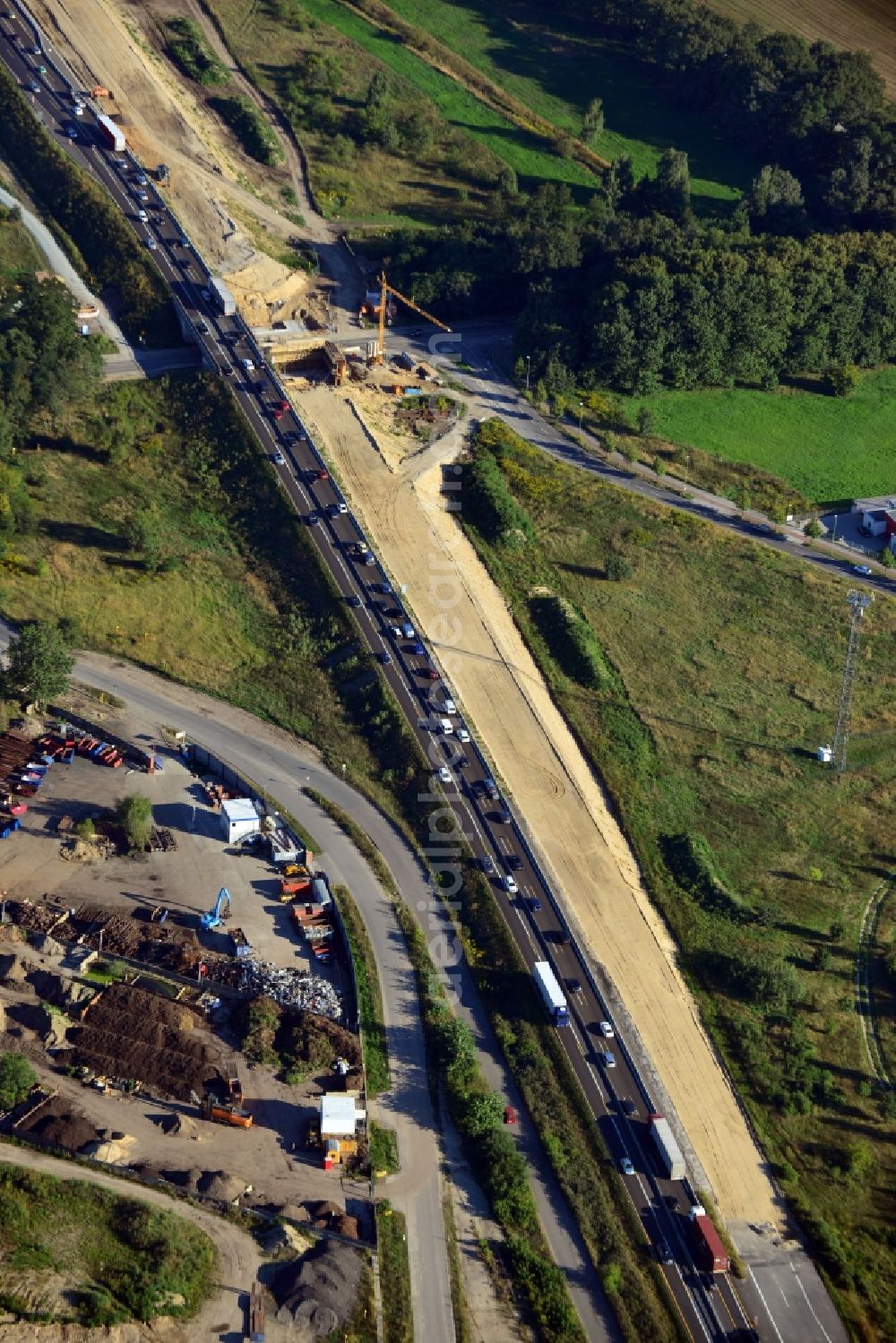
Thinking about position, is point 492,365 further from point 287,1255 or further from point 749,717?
point 287,1255

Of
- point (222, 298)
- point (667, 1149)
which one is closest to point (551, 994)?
point (667, 1149)

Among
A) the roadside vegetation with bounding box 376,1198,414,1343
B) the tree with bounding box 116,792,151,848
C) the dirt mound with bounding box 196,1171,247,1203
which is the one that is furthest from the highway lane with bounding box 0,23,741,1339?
the dirt mound with bounding box 196,1171,247,1203

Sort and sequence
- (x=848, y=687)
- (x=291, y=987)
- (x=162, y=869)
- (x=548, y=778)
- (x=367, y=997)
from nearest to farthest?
(x=291, y=987), (x=367, y=997), (x=162, y=869), (x=548, y=778), (x=848, y=687)

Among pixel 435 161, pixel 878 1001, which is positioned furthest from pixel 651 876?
pixel 435 161

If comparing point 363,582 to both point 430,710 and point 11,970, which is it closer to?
point 430,710

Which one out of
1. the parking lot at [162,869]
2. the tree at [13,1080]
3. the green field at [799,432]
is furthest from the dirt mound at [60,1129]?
the green field at [799,432]
